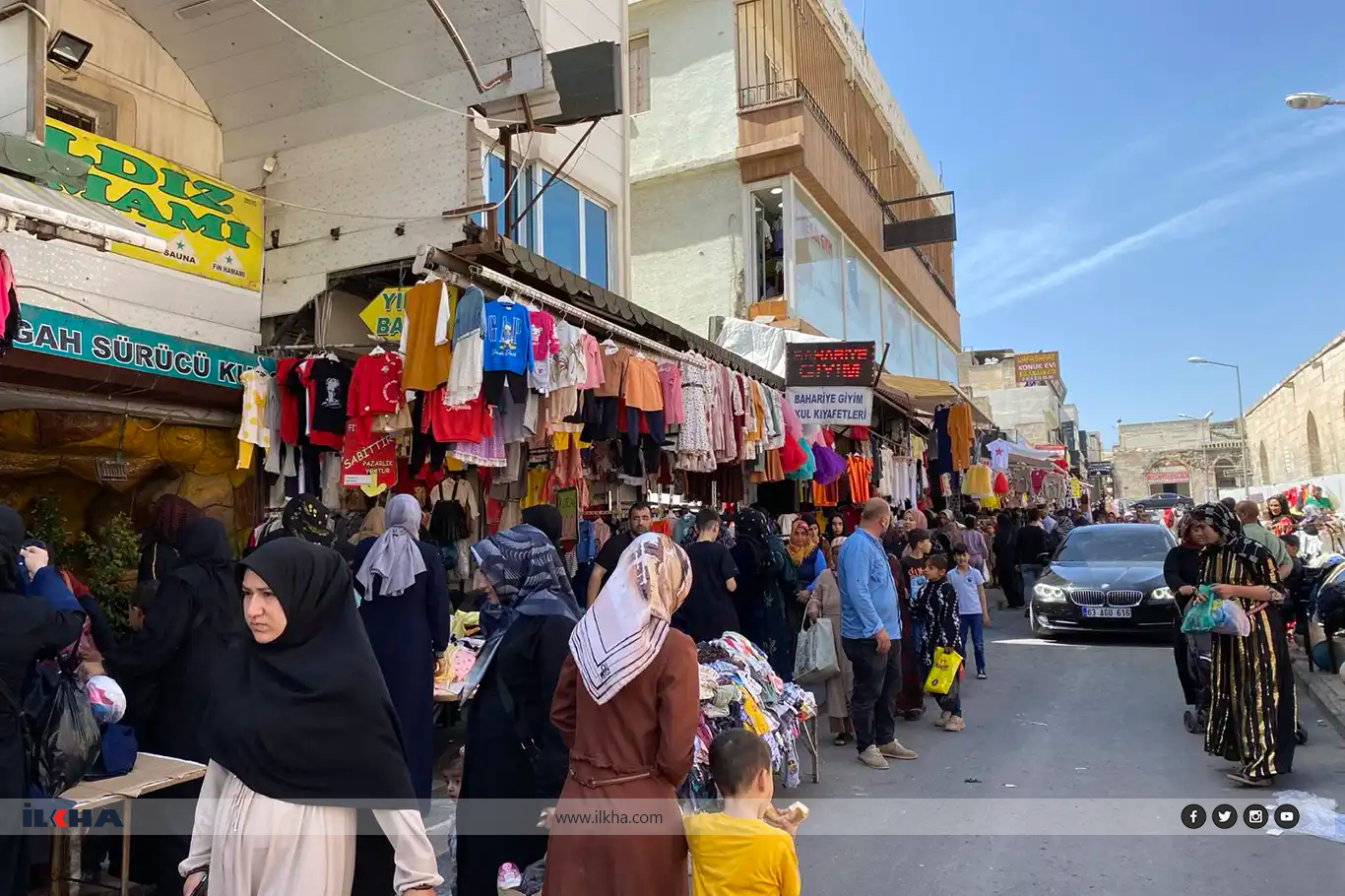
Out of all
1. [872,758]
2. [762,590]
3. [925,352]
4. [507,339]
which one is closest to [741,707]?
[872,758]

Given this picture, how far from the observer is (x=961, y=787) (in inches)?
235

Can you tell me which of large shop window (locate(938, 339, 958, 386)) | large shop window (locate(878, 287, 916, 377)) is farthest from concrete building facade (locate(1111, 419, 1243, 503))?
large shop window (locate(878, 287, 916, 377))

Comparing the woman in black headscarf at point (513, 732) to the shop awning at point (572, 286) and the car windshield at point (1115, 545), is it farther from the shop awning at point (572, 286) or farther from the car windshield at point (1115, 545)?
the car windshield at point (1115, 545)

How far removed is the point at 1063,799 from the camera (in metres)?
5.67

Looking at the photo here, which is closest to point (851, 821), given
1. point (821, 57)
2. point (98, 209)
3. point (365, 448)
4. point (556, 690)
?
point (556, 690)

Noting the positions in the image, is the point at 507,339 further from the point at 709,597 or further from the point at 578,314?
the point at 709,597

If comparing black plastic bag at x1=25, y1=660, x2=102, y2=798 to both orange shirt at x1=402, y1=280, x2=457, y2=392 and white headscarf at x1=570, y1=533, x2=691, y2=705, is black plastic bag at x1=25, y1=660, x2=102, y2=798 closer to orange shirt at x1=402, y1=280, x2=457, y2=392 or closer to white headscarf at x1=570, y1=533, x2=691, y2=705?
white headscarf at x1=570, y1=533, x2=691, y2=705

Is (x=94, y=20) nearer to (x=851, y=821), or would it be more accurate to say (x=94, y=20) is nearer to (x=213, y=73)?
(x=213, y=73)

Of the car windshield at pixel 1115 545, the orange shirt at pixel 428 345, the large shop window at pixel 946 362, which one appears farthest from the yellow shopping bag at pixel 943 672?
the large shop window at pixel 946 362

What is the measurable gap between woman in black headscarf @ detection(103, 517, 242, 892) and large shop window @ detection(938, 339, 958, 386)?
80.7ft

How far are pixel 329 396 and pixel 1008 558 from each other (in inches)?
527

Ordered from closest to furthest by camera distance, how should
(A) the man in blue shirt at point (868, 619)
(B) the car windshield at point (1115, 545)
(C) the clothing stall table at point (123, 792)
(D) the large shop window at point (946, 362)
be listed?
1. (C) the clothing stall table at point (123, 792)
2. (A) the man in blue shirt at point (868, 619)
3. (B) the car windshield at point (1115, 545)
4. (D) the large shop window at point (946, 362)

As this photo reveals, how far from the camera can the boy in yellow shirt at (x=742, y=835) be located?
2674 mm

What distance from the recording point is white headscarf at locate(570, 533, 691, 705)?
2691mm
